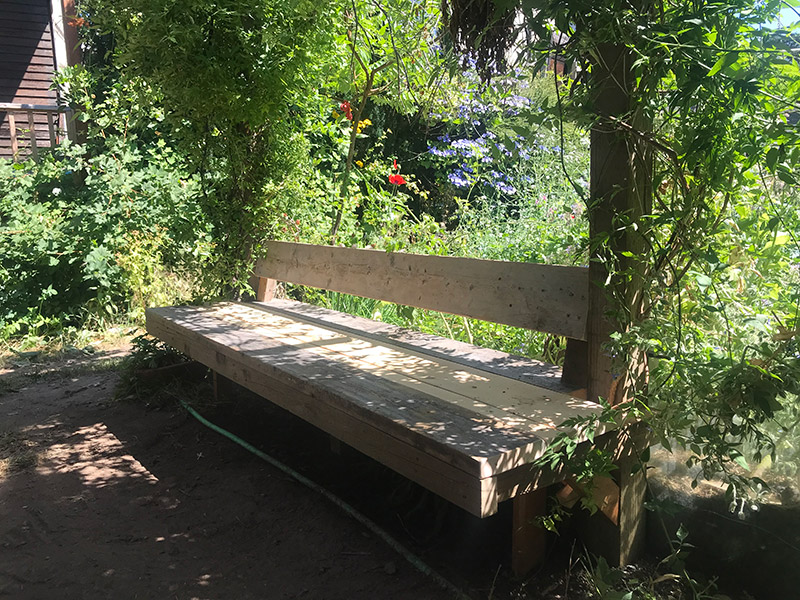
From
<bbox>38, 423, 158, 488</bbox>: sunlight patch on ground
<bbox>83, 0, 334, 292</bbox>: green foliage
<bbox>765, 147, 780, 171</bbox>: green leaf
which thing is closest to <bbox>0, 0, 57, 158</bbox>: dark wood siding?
<bbox>83, 0, 334, 292</bbox>: green foliage

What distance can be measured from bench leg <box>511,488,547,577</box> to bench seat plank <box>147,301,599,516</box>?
0.99ft

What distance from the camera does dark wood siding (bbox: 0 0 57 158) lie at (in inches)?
378

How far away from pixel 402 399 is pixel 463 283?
2.31 feet

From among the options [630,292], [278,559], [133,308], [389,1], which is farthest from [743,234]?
[133,308]

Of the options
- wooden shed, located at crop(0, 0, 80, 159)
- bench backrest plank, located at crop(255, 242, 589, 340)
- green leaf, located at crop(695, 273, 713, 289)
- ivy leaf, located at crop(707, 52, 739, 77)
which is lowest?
bench backrest plank, located at crop(255, 242, 589, 340)

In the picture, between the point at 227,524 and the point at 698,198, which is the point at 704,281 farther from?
the point at 227,524

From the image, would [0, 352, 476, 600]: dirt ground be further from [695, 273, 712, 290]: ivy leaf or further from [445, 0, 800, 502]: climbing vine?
[695, 273, 712, 290]: ivy leaf

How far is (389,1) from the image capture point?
124 inches

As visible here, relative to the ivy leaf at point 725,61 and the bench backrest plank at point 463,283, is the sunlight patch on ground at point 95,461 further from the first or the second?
the ivy leaf at point 725,61

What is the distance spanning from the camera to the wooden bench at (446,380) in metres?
1.76

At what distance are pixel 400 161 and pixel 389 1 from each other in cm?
407

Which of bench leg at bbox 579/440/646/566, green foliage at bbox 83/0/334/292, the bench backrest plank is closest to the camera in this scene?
bench leg at bbox 579/440/646/566

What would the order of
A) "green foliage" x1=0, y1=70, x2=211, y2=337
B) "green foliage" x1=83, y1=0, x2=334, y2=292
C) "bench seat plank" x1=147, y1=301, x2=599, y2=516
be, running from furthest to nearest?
1. "green foliage" x1=0, y1=70, x2=211, y2=337
2. "green foliage" x1=83, y1=0, x2=334, y2=292
3. "bench seat plank" x1=147, y1=301, x2=599, y2=516

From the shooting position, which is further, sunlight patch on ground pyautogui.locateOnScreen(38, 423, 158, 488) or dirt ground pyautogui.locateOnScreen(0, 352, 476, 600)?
sunlight patch on ground pyautogui.locateOnScreen(38, 423, 158, 488)
